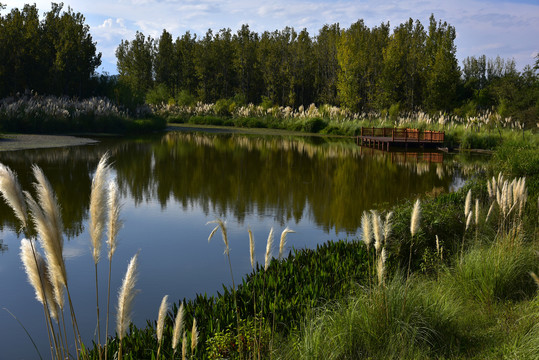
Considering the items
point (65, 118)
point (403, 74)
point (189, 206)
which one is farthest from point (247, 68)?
point (189, 206)

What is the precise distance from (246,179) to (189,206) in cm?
418

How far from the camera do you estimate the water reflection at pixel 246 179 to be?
11047 millimetres

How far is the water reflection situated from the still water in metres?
0.03

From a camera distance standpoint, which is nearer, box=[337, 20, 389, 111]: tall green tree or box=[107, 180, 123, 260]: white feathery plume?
box=[107, 180, 123, 260]: white feathery plume

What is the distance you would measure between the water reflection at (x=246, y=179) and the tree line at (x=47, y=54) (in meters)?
12.5

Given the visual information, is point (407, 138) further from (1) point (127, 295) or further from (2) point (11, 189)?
(2) point (11, 189)

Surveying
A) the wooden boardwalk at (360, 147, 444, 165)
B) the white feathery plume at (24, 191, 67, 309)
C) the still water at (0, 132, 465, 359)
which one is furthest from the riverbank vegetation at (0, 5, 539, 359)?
the wooden boardwalk at (360, 147, 444, 165)

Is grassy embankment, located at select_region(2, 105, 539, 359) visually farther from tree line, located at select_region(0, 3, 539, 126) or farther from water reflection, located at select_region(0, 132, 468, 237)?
tree line, located at select_region(0, 3, 539, 126)

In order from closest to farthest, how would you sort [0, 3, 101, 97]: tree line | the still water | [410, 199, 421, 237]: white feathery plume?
1. [410, 199, 421, 237]: white feathery plume
2. the still water
3. [0, 3, 101, 97]: tree line

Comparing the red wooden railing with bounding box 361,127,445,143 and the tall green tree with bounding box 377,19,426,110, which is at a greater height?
the tall green tree with bounding box 377,19,426,110

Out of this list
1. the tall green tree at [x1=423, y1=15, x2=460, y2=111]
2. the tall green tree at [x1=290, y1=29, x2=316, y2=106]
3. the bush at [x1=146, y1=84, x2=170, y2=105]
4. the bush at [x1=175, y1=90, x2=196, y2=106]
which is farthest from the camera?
the bush at [x1=146, y1=84, x2=170, y2=105]

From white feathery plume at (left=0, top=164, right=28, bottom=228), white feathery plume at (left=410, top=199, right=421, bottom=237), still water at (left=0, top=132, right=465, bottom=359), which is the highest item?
white feathery plume at (left=0, top=164, right=28, bottom=228)

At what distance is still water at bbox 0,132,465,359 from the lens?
6.17 m

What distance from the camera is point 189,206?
1122 cm
